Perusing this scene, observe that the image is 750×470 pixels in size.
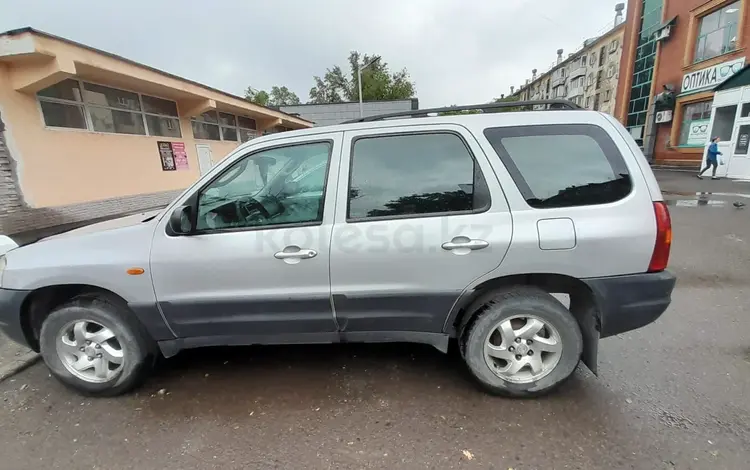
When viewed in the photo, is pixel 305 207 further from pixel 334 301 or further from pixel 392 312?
pixel 392 312

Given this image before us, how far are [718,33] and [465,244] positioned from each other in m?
23.5

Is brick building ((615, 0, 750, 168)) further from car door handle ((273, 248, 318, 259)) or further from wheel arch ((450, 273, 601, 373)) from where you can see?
car door handle ((273, 248, 318, 259))

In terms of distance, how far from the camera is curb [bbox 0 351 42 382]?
9.34 ft

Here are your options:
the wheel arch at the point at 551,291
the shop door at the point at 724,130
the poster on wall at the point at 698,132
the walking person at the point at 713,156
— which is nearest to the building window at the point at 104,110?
the wheel arch at the point at 551,291

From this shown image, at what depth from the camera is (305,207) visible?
2.37 m

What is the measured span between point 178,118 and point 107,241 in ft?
36.2

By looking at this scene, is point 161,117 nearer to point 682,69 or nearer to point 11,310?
point 11,310

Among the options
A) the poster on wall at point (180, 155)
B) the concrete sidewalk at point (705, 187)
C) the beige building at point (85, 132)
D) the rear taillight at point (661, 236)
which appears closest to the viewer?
the rear taillight at point (661, 236)

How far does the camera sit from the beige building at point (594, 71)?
35.2 meters

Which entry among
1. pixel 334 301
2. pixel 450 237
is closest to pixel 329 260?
pixel 334 301

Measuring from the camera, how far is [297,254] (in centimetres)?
227

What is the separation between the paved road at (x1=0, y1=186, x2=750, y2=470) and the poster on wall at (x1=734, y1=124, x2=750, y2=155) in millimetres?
16065

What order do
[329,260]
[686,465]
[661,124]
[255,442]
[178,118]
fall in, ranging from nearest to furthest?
[686,465]
[255,442]
[329,260]
[178,118]
[661,124]

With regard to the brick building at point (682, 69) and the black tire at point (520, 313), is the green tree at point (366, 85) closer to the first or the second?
the brick building at point (682, 69)
